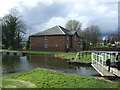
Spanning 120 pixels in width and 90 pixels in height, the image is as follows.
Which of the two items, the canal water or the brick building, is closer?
the canal water

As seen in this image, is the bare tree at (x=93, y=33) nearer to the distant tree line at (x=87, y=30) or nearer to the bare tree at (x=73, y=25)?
the distant tree line at (x=87, y=30)

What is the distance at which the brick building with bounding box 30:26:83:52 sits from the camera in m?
34.3

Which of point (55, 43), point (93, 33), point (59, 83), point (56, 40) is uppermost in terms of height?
point (93, 33)

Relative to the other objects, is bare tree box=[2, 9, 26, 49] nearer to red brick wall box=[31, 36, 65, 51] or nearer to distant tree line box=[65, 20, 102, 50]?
red brick wall box=[31, 36, 65, 51]

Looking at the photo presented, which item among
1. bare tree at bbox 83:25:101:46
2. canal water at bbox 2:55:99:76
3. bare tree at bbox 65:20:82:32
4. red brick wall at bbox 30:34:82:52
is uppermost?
bare tree at bbox 65:20:82:32

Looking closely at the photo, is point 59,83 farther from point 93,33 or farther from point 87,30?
point 87,30

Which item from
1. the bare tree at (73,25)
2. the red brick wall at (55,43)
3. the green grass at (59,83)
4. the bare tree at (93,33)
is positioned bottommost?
the green grass at (59,83)

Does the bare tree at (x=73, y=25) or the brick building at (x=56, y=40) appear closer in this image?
the brick building at (x=56, y=40)

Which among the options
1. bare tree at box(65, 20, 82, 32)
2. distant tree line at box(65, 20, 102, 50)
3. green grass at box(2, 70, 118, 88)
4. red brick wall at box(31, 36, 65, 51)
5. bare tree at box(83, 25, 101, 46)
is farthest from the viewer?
bare tree at box(83, 25, 101, 46)

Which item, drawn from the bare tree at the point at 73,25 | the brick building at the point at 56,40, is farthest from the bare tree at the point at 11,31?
the bare tree at the point at 73,25

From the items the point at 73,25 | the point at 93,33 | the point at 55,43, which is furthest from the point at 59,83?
the point at 93,33

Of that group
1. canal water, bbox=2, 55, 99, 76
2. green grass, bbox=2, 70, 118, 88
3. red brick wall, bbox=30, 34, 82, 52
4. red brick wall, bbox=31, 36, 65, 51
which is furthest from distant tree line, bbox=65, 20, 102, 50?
green grass, bbox=2, 70, 118, 88

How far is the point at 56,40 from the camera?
3481cm

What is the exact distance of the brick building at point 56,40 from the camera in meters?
34.3
